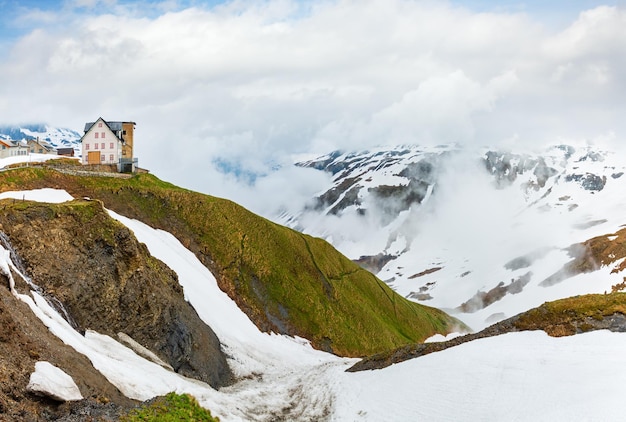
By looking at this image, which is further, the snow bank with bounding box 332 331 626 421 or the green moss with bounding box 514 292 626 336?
the green moss with bounding box 514 292 626 336

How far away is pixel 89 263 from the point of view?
41750 millimetres

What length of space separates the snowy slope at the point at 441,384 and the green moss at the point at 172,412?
3.86 metres

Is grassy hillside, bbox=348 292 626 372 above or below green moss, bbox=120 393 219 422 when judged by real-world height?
above

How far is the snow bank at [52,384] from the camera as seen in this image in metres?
21.0

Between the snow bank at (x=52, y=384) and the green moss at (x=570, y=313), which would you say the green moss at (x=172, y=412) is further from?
the green moss at (x=570, y=313)

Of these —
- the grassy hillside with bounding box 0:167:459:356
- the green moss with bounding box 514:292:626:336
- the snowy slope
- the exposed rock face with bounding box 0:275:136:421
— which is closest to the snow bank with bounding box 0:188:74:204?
the grassy hillside with bounding box 0:167:459:356

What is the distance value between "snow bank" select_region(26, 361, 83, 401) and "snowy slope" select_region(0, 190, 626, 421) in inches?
205

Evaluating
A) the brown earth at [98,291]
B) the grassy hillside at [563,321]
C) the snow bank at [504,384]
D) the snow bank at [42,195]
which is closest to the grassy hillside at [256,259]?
the snow bank at [42,195]

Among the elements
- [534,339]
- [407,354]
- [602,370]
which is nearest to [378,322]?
[407,354]

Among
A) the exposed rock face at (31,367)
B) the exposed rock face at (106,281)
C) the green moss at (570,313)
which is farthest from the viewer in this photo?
the exposed rock face at (106,281)

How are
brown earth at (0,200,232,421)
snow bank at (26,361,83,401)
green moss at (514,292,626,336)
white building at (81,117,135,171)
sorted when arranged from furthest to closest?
1. white building at (81,117,135,171)
2. green moss at (514,292,626,336)
3. brown earth at (0,200,232,421)
4. snow bank at (26,361,83,401)

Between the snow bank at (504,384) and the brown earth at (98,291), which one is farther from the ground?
the brown earth at (98,291)

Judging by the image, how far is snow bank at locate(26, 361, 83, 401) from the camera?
21.0 meters

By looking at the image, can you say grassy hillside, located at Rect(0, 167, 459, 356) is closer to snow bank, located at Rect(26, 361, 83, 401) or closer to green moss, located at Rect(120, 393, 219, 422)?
green moss, located at Rect(120, 393, 219, 422)
